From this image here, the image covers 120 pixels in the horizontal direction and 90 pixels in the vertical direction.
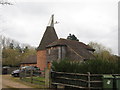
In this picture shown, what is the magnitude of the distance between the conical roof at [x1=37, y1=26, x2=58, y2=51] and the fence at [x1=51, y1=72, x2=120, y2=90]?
2421 centimetres

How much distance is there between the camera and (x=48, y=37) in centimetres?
4125

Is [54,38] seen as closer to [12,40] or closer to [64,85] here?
[64,85]

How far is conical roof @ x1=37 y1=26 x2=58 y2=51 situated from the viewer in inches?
1605

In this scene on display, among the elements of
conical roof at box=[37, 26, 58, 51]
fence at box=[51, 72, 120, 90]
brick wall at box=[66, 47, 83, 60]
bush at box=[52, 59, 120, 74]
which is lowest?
fence at box=[51, 72, 120, 90]

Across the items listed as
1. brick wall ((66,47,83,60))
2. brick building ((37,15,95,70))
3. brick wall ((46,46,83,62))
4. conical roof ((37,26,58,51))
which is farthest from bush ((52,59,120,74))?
conical roof ((37,26,58,51))

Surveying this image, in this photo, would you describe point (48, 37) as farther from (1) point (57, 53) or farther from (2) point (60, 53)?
(2) point (60, 53)

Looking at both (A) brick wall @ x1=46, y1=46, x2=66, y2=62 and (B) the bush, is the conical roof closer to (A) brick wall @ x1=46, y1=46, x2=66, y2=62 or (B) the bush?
(A) brick wall @ x1=46, y1=46, x2=66, y2=62

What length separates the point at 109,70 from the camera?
14805 mm

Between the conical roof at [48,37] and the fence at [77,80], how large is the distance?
953 inches

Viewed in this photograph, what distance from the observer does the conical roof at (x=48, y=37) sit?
40756 millimetres

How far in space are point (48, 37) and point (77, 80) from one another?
27.0 m

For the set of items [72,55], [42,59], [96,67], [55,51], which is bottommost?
[96,67]

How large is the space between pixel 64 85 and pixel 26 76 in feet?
30.2

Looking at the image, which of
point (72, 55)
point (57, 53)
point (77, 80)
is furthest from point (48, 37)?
point (77, 80)
